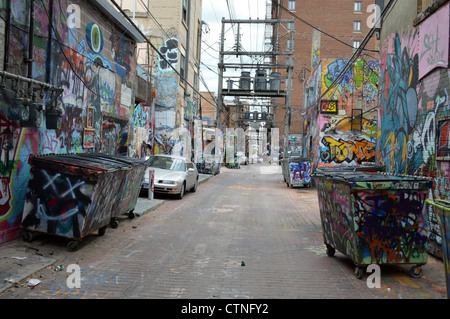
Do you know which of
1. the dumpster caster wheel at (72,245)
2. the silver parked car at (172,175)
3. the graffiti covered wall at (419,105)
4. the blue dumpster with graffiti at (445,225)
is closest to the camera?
the blue dumpster with graffiti at (445,225)

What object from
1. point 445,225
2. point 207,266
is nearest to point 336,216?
point 207,266

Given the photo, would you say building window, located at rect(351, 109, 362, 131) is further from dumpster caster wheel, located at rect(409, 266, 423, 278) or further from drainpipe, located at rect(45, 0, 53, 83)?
drainpipe, located at rect(45, 0, 53, 83)

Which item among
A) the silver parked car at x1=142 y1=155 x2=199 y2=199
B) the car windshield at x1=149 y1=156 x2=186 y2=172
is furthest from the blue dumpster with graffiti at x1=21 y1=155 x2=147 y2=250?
the car windshield at x1=149 y1=156 x2=186 y2=172

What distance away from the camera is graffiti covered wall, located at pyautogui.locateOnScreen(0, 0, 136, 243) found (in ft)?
22.3

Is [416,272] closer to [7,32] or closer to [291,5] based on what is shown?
[7,32]

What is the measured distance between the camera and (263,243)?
303 inches

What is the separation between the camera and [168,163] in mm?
15578

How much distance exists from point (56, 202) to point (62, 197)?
0.14 m

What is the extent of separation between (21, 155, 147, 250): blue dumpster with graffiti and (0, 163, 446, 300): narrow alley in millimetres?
352

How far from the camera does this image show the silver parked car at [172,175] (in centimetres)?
1394

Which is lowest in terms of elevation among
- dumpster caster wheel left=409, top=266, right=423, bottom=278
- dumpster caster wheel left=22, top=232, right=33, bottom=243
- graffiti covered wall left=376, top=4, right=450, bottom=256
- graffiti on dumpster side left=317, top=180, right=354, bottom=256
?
dumpster caster wheel left=409, top=266, right=423, bottom=278

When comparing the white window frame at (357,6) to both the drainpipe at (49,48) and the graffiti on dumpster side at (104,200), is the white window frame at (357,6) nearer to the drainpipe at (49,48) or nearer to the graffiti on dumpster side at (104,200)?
the drainpipe at (49,48)

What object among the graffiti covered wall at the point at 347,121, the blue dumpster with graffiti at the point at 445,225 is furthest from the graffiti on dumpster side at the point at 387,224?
the graffiti covered wall at the point at 347,121

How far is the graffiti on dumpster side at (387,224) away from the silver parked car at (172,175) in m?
9.31
